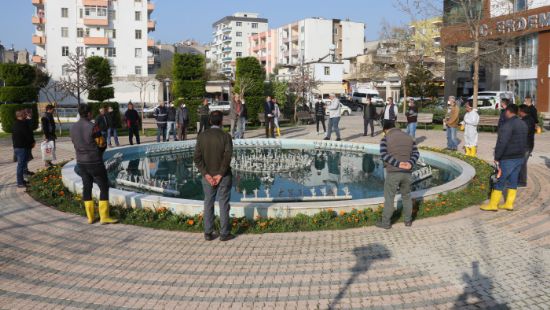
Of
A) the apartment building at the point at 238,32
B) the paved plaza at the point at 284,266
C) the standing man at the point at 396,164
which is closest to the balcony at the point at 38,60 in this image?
the apartment building at the point at 238,32

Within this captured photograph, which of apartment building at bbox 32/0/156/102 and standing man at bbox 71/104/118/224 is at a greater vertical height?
apartment building at bbox 32/0/156/102

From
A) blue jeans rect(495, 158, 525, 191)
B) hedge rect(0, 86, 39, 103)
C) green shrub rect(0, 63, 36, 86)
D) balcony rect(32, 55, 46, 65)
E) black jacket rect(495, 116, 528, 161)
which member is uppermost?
balcony rect(32, 55, 46, 65)

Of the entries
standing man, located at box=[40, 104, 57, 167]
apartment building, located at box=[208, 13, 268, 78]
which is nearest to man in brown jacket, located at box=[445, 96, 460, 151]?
standing man, located at box=[40, 104, 57, 167]

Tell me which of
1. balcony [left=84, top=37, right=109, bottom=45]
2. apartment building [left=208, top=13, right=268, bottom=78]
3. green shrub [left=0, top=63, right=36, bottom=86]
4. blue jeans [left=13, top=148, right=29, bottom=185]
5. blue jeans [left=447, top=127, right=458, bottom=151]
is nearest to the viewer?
blue jeans [left=13, top=148, right=29, bottom=185]

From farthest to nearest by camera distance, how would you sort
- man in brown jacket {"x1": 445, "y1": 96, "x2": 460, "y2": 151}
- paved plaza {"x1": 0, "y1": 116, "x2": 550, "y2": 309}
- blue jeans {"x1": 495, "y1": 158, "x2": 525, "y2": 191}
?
man in brown jacket {"x1": 445, "y1": 96, "x2": 460, "y2": 151} < blue jeans {"x1": 495, "y1": 158, "x2": 525, "y2": 191} < paved plaza {"x1": 0, "y1": 116, "x2": 550, "y2": 309}

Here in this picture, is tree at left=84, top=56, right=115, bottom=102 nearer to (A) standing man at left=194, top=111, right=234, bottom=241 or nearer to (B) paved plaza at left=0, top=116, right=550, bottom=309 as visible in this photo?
(B) paved plaza at left=0, top=116, right=550, bottom=309

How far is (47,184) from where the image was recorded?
31.9 ft

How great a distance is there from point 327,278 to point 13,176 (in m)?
9.09

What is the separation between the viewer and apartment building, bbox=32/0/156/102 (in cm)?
5931

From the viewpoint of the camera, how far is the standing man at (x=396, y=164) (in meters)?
6.73

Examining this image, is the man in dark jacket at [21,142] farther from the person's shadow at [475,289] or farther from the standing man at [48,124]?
the person's shadow at [475,289]

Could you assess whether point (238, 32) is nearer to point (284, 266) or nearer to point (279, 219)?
point (279, 219)

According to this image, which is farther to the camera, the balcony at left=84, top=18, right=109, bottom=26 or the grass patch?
the balcony at left=84, top=18, right=109, bottom=26

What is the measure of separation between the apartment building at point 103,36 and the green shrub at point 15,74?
36686 mm
